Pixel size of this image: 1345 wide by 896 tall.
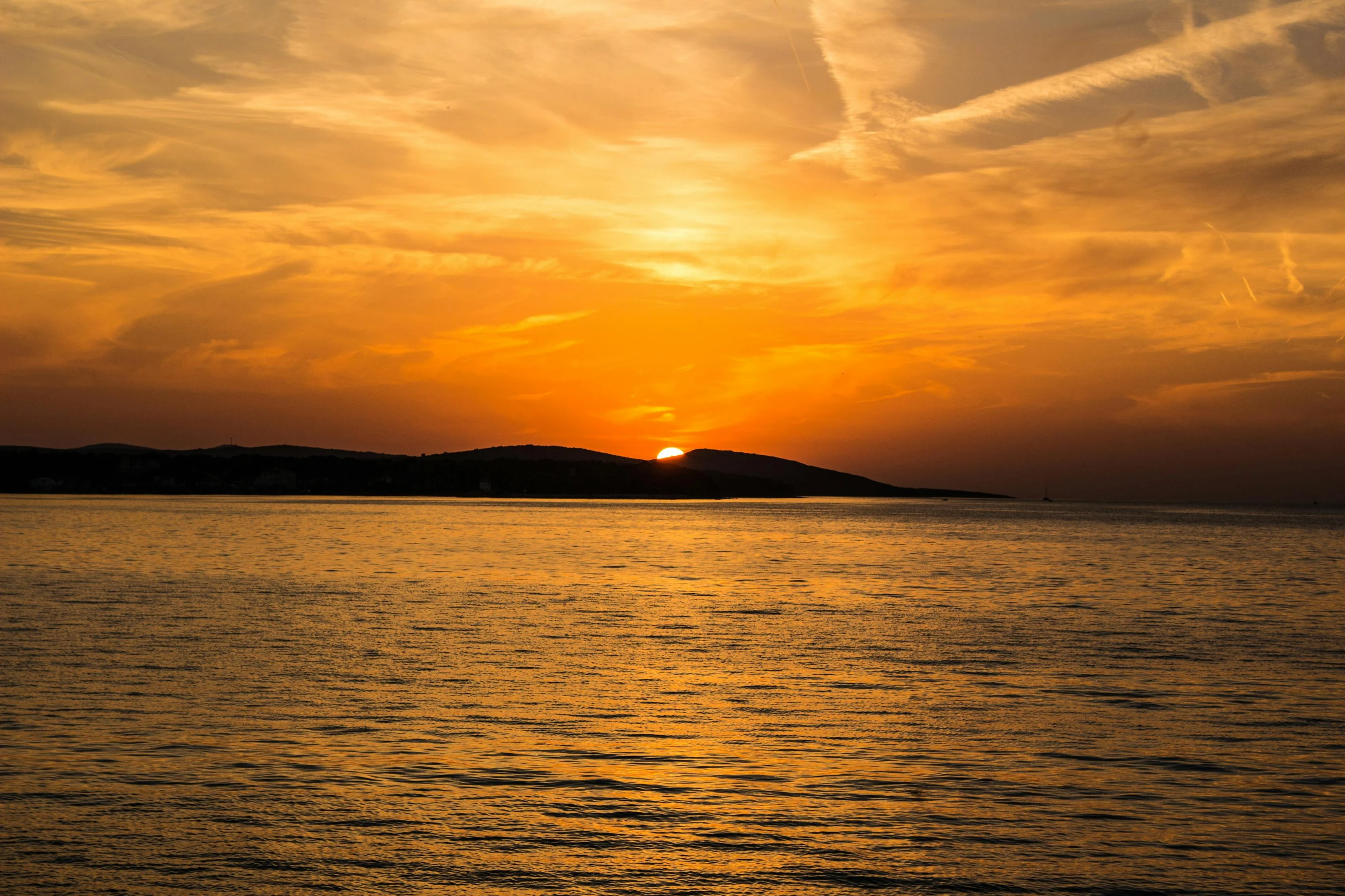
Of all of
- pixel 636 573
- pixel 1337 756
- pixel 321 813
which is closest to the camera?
pixel 321 813

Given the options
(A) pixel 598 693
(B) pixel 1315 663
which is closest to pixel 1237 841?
(A) pixel 598 693

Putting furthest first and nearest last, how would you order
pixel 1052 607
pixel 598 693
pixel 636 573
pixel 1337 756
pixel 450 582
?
pixel 636 573 → pixel 450 582 → pixel 1052 607 → pixel 598 693 → pixel 1337 756

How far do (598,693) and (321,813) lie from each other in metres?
10.5

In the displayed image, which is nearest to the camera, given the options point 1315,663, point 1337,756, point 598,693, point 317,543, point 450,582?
point 1337,756

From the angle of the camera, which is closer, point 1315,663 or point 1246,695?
point 1246,695

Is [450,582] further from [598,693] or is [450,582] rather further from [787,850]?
[787,850]

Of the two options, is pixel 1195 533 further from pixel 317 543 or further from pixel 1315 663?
pixel 1315 663

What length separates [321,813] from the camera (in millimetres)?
15453

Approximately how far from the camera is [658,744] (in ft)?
66.2

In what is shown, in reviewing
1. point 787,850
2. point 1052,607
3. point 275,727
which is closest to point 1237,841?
point 787,850

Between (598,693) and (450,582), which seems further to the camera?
(450,582)

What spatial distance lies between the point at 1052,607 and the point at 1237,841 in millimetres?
36415

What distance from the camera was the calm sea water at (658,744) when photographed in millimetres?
13648

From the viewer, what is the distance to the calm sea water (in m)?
13.6
